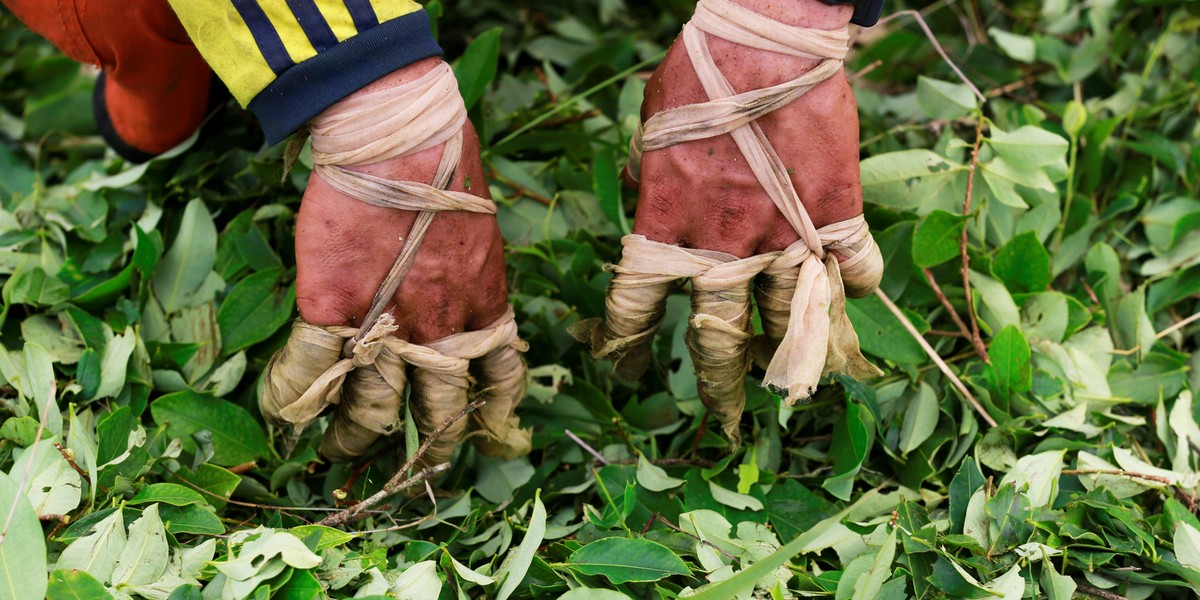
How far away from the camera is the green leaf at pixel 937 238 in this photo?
111 centimetres

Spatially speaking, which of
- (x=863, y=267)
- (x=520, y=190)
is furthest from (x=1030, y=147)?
(x=520, y=190)

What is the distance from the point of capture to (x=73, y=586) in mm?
785

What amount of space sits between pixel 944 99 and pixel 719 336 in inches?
23.0

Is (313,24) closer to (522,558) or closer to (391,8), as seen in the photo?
(391,8)

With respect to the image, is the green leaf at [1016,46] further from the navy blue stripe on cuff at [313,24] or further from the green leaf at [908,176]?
the navy blue stripe on cuff at [313,24]

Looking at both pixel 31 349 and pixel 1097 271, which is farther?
pixel 1097 271

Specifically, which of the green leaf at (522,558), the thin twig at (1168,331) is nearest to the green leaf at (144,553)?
the green leaf at (522,558)

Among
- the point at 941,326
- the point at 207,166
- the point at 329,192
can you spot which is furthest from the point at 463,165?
the point at 941,326

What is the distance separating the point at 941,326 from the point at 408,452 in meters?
0.73

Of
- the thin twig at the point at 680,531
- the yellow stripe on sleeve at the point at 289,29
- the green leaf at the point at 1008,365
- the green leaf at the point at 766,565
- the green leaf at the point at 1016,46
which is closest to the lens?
the green leaf at the point at 766,565

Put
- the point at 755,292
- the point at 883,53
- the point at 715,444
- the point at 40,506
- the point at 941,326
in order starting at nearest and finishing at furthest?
the point at 40,506 → the point at 755,292 → the point at 715,444 → the point at 941,326 → the point at 883,53

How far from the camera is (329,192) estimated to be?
93 centimetres

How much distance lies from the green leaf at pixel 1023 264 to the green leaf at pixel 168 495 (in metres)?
1.00

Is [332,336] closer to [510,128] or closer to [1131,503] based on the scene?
[510,128]
